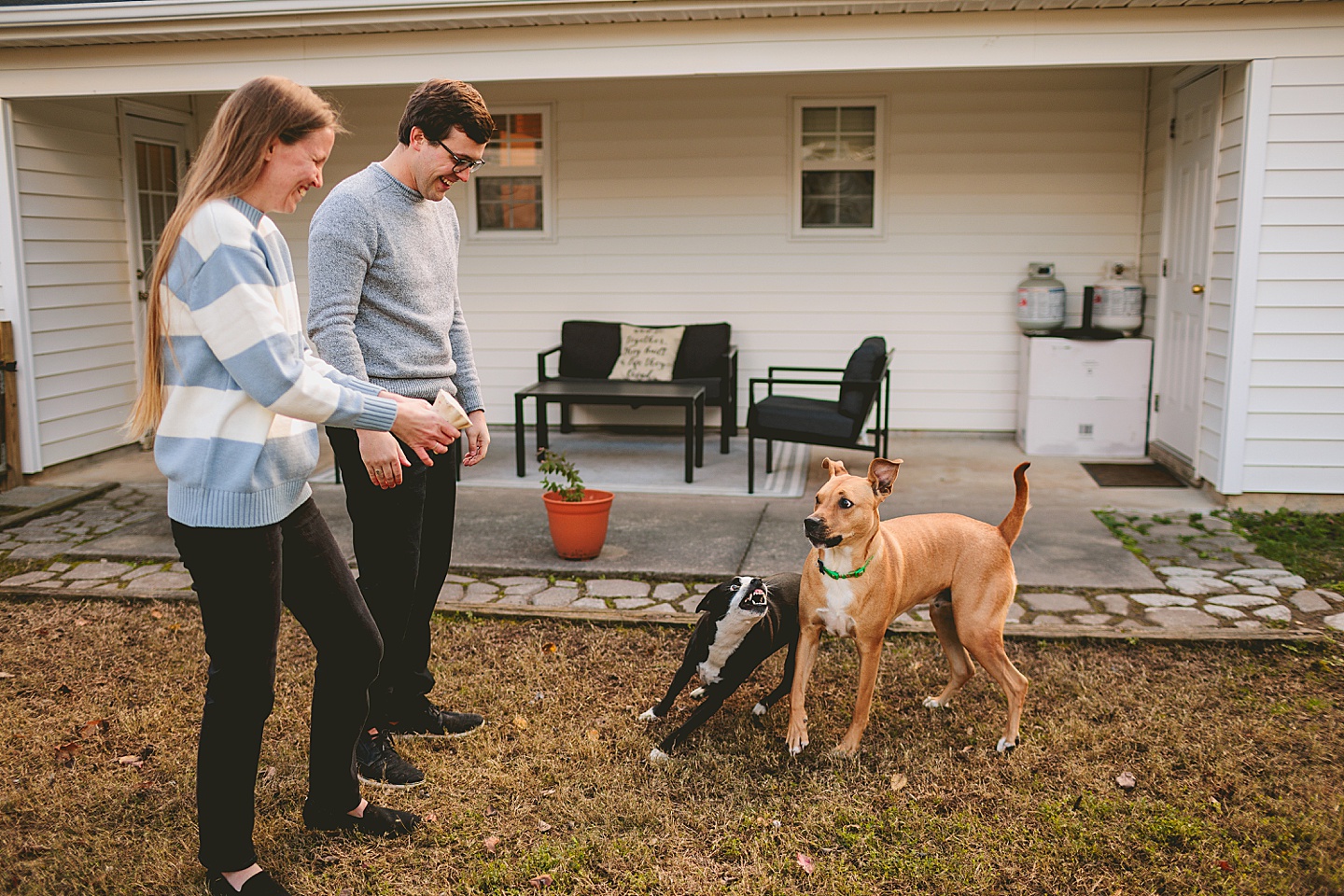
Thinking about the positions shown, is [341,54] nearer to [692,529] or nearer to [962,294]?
[692,529]

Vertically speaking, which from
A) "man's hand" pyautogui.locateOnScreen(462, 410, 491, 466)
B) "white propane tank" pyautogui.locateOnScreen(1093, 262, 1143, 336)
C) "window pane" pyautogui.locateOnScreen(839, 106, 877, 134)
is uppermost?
"window pane" pyautogui.locateOnScreen(839, 106, 877, 134)

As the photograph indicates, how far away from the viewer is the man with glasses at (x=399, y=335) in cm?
253

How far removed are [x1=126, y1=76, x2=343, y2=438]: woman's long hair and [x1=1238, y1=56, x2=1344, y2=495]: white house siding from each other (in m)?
5.31

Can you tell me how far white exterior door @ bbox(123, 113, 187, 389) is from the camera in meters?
7.70

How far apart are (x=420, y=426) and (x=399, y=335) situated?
0.56 metres

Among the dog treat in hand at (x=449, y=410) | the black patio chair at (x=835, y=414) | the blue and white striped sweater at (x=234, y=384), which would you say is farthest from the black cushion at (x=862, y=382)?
the blue and white striped sweater at (x=234, y=384)

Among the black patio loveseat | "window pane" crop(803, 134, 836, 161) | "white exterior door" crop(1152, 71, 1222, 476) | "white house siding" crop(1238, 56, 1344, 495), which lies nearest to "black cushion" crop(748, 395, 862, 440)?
the black patio loveseat

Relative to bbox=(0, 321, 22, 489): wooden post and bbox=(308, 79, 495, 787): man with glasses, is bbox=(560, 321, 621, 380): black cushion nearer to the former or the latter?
bbox=(0, 321, 22, 489): wooden post

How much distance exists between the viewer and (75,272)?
708cm

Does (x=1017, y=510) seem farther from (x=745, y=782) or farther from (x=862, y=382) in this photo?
(x=862, y=382)

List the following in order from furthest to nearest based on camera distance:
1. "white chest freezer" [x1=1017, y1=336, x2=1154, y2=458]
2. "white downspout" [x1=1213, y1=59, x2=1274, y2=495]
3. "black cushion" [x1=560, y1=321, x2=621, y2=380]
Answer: "black cushion" [x1=560, y1=321, x2=621, y2=380] → "white chest freezer" [x1=1017, y1=336, x2=1154, y2=458] → "white downspout" [x1=1213, y1=59, x2=1274, y2=495]

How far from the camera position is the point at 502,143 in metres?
8.28

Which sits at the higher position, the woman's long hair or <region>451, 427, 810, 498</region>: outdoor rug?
the woman's long hair

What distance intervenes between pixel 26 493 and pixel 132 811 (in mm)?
4320
